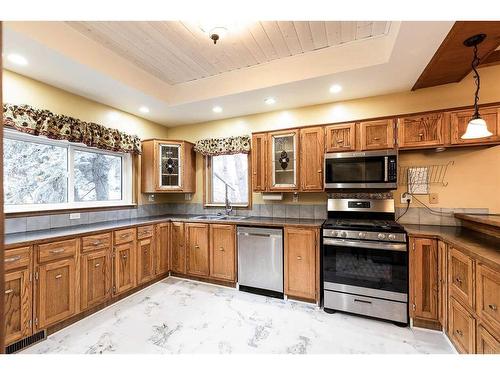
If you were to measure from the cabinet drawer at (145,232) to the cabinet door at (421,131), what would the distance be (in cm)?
325

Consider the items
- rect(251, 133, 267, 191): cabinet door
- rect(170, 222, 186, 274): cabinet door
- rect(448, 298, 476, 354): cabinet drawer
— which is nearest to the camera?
rect(448, 298, 476, 354): cabinet drawer

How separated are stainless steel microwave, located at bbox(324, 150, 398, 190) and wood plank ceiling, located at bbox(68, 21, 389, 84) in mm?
1175

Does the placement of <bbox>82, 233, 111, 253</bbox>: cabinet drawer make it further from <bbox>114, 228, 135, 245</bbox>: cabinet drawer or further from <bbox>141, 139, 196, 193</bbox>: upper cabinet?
<bbox>141, 139, 196, 193</bbox>: upper cabinet

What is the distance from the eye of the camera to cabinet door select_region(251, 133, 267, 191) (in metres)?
3.17

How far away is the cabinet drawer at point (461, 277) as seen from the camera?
156 cm

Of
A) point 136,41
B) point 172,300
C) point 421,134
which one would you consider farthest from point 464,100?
point 172,300

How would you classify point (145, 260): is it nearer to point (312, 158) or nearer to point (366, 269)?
point (312, 158)

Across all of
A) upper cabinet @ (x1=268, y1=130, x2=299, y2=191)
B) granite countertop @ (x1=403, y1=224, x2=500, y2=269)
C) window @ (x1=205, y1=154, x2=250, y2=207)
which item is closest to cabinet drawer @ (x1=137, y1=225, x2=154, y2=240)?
window @ (x1=205, y1=154, x2=250, y2=207)

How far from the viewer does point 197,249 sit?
127 inches

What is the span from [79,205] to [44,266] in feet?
3.52

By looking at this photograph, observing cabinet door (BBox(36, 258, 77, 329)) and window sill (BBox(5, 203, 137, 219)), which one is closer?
cabinet door (BBox(36, 258, 77, 329))

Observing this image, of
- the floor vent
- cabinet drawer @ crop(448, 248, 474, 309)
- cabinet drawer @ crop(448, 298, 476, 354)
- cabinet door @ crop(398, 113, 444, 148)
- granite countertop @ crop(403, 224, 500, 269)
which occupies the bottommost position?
the floor vent
